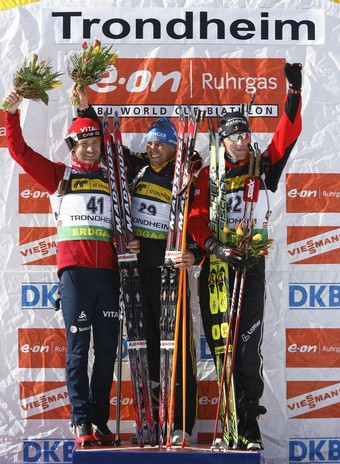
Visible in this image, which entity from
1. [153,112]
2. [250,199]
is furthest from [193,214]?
[153,112]

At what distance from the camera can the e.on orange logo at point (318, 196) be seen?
6266 mm

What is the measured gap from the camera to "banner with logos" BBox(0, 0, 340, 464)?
6227 mm

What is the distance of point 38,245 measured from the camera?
6.27 m

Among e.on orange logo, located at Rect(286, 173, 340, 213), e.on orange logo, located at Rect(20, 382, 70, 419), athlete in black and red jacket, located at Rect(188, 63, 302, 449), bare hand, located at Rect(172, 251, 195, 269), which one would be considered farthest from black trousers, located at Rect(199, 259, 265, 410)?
e.on orange logo, located at Rect(20, 382, 70, 419)

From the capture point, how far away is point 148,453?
5.24 m

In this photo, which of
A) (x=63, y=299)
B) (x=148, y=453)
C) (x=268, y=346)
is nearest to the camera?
(x=148, y=453)

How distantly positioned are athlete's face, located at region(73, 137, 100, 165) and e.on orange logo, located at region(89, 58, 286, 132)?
0.58 metres

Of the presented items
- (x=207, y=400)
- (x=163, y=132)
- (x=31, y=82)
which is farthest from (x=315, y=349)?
(x=31, y=82)

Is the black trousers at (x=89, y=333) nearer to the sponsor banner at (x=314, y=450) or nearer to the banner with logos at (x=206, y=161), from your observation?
the banner with logos at (x=206, y=161)

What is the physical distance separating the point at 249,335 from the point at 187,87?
1.87 m

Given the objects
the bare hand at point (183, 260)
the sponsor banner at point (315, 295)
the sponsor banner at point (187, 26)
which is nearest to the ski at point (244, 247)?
the bare hand at point (183, 260)

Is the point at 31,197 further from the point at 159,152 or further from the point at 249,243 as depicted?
the point at 249,243

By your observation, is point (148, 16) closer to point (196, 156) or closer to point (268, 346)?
point (196, 156)

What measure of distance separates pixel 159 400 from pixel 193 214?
1.21m
